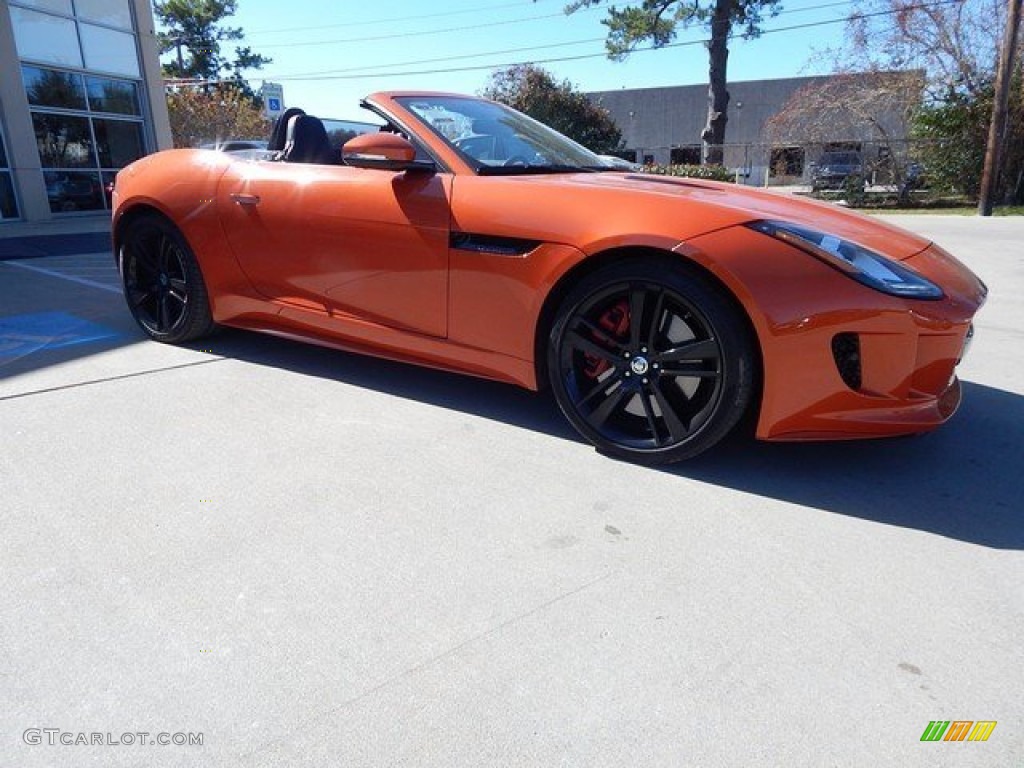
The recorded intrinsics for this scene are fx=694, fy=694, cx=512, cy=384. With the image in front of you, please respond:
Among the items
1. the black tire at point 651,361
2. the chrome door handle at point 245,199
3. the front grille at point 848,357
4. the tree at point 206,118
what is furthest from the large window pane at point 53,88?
the front grille at point 848,357

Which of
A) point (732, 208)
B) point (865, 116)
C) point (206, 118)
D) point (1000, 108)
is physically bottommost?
point (732, 208)

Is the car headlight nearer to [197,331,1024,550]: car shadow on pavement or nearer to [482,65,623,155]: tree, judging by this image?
[197,331,1024,550]: car shadow on pavement

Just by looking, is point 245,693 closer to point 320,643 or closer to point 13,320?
point 320,643

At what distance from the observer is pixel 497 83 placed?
30469 mm

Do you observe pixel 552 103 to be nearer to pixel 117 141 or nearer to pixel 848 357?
pixel 117 141

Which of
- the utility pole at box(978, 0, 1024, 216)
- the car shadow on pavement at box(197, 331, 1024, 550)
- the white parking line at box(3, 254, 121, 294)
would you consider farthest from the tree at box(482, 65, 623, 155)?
the car shadow on pavement at box(197, 331, 1024, 550)

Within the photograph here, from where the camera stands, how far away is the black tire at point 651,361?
2.39 metres

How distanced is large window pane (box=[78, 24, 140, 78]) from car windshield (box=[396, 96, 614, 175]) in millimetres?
14651

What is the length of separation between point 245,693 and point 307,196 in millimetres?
2344

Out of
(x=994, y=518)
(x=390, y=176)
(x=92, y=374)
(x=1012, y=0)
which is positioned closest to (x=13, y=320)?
(x=92, y=374)

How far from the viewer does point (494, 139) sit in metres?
3.26

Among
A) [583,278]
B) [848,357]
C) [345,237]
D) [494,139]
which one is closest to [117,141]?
[345,237]

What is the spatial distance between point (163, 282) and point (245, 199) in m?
1.01

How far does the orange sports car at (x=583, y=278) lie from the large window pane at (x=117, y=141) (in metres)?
13.9
